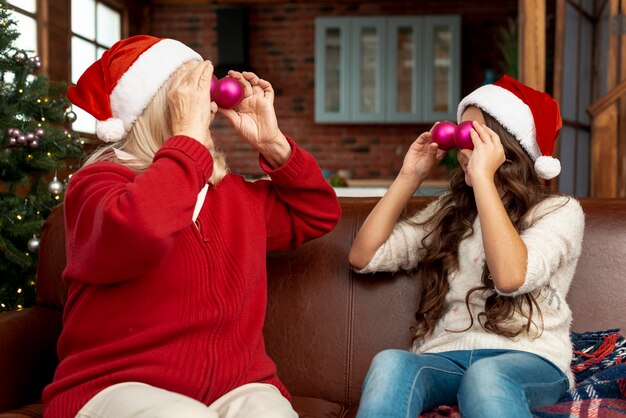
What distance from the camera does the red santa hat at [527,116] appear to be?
167 cm

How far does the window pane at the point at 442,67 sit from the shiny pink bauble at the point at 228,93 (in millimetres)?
5262

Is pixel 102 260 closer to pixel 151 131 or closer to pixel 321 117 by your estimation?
pixel 151 131

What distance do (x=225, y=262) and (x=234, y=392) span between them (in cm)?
25

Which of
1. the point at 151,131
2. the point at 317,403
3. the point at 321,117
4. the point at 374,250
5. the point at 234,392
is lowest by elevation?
the point at 317,403

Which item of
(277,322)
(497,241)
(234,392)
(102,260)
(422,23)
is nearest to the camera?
(102,260)

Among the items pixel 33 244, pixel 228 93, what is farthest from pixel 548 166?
pixel 33 244

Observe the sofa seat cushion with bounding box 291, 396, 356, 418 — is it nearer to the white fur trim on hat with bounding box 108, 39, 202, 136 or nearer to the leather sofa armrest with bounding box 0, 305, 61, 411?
the leather sofa armrest with bounding box 0, 305, 61, 411

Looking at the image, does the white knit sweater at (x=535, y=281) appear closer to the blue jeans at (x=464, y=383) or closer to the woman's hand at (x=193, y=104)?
the blue jeans at (x=464, y=383)

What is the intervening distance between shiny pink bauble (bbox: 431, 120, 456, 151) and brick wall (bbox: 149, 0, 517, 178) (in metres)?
5.31

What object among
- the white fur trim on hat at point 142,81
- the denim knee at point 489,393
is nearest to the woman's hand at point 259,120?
the white fur trim on hat at point 142,81

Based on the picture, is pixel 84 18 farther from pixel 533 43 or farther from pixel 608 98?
pixel 608 98

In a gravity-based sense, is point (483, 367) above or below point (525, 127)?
below

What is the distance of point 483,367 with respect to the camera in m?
1.35

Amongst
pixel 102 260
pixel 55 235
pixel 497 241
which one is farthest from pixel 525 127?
pixel 55 235
